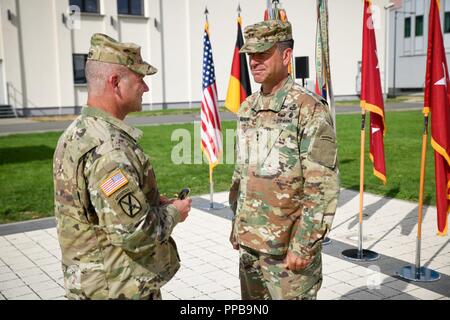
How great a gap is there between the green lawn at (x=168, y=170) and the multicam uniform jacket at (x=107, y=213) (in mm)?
5642

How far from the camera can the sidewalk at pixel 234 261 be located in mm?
4453

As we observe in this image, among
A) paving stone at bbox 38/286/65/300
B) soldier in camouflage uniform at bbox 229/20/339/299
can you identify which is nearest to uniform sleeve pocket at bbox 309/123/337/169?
soldier in camouflage uniform at bbox 229/20/339/299

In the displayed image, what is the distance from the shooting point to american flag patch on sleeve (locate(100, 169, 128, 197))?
2072 millimetres

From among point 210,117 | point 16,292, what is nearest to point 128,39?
point 210,117

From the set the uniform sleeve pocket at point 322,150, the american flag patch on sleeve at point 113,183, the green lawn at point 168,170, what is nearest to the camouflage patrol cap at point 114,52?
the american flag patch on sleeve at point 113,183

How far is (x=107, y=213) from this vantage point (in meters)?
2.12

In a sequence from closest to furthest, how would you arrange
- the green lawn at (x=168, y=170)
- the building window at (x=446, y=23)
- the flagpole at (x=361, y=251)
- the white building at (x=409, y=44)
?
the flagpole at (x=361, y=251), the green lawn at (x=168, y=170), the building window at (x=446, y=23), the white building at (x=409, y=44)

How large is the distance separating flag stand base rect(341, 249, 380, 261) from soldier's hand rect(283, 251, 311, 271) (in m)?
2.78

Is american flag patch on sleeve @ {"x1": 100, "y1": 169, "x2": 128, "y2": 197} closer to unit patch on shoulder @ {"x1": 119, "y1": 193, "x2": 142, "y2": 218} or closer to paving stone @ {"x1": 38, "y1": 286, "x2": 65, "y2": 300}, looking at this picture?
unit patch on shoulder @ {"x1": 119, "y1": 193, "x2": 142, "y2": 218}

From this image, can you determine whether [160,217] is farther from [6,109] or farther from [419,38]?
[419,38]

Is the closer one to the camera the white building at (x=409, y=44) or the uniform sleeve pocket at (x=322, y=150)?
the uniform sleeve pocket at (x=322, y=150)

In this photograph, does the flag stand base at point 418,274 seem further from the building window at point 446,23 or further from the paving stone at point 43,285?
the building window at point 446,23

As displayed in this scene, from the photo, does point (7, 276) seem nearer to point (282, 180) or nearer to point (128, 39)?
point (282, 180)

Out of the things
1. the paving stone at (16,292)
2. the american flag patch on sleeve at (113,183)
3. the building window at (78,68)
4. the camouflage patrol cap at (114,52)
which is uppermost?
the building window at (78,68)
